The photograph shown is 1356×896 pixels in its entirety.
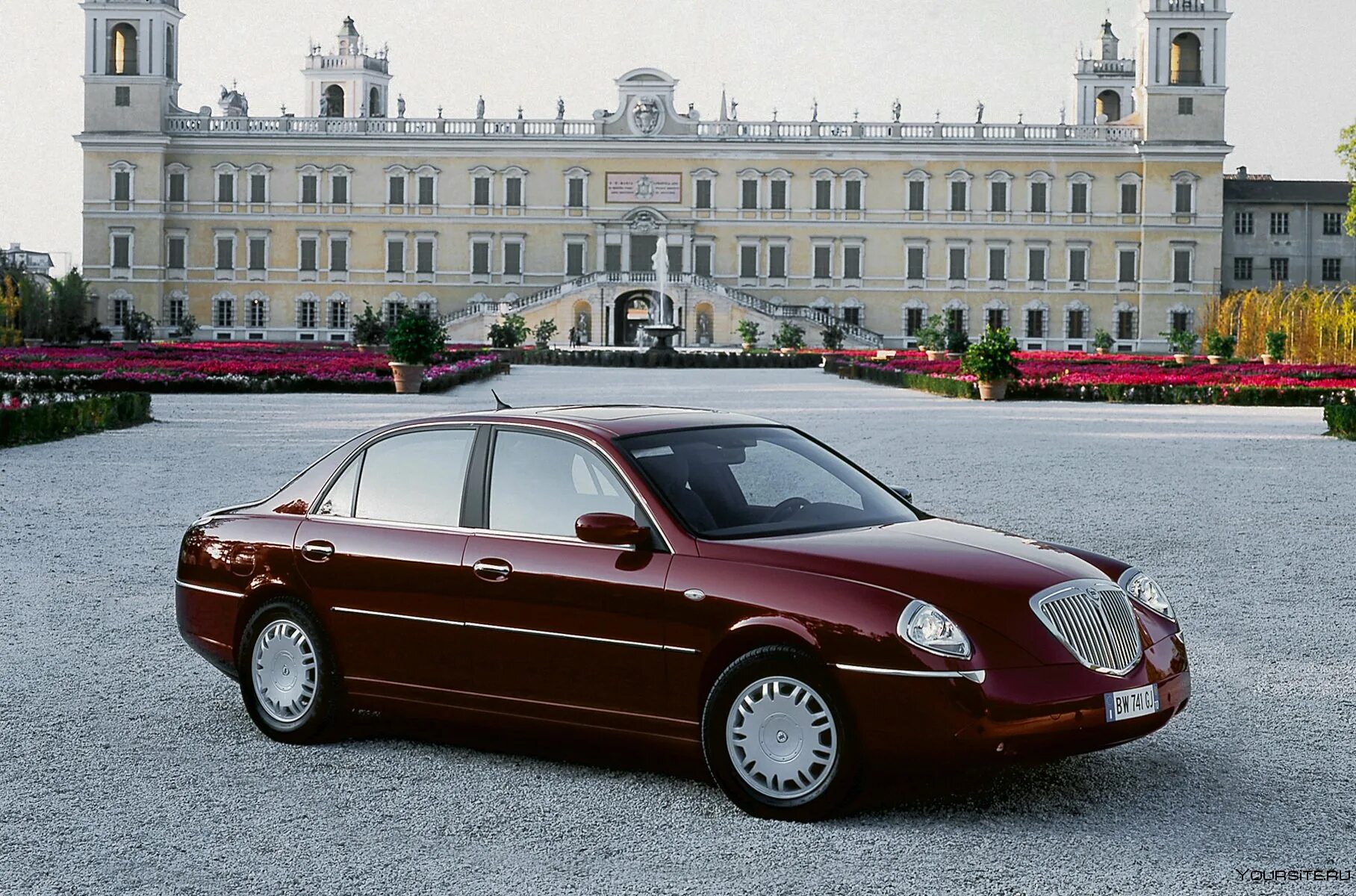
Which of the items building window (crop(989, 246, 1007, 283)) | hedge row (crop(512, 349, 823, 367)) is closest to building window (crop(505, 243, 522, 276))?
hedge row (crop(512, 349, 823, 367))

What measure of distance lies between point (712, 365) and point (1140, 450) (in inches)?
1366

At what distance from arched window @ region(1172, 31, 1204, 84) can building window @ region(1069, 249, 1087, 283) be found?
8.52m

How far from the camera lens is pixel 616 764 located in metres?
5.77

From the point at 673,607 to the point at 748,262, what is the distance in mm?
70730

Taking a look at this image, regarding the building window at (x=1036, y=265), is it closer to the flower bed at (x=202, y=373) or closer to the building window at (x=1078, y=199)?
the building window at (x=1078, y=199)

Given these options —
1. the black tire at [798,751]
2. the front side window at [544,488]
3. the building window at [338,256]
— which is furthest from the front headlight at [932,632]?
the building window at [338,256]

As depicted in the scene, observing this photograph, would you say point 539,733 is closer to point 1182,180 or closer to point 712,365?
point 712,365

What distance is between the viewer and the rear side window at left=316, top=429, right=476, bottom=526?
595 centimetres

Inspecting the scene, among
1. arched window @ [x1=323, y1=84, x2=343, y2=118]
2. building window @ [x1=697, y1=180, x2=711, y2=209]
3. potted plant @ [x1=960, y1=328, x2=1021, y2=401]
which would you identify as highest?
arched window @ [x1=323, y1=84, x2=343, y2=118]

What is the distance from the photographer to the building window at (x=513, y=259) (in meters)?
75.9

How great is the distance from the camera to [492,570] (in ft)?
18.5

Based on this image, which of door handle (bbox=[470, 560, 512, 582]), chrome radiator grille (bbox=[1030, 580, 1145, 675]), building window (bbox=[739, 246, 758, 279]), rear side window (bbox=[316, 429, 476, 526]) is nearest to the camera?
chrome radiator grille (bbox=[1030, 580, 1145, 675])

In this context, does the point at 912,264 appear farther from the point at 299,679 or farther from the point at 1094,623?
the point at 1094,623

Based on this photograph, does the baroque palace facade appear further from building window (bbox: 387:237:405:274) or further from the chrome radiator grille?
the chrome radiator grille
